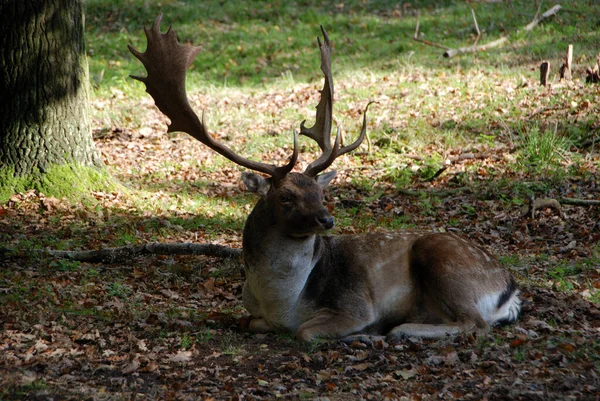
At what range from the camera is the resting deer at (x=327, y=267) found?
676cm

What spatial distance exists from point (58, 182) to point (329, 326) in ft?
15.8

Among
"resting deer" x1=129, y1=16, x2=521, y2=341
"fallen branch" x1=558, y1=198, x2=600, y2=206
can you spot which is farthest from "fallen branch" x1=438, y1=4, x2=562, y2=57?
"resting deer" x1=129, y1=16, x2=521, y2=341

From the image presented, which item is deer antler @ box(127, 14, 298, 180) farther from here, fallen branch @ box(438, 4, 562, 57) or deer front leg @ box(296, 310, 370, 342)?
fallen branch @ box(438, 4, 562, 57)

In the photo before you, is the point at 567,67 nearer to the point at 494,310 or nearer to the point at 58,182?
the point at 494,310

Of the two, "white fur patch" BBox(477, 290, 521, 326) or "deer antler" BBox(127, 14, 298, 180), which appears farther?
"deer antler" BBox(127, 14, 298, 180)

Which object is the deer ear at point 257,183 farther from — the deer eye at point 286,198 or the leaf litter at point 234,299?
the leaf litter at point 234,299

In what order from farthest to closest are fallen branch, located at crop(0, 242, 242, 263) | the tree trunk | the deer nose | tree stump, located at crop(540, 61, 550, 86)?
1. tree stump, located at crop(540, 61, 550, 86)
2. the tree trunk
3. fallen branch, located at crop(0, 242, 242, 263)
4. the deer nose

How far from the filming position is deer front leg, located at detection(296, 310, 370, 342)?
6.74 m

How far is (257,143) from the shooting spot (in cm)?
1393

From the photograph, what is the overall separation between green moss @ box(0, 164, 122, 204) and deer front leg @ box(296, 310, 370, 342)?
4462mm

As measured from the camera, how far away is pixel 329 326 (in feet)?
22.5

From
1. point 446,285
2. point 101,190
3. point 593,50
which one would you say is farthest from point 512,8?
point 446,285

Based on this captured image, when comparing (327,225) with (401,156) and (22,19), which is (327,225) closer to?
(22,19)

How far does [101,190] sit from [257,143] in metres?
4.13
